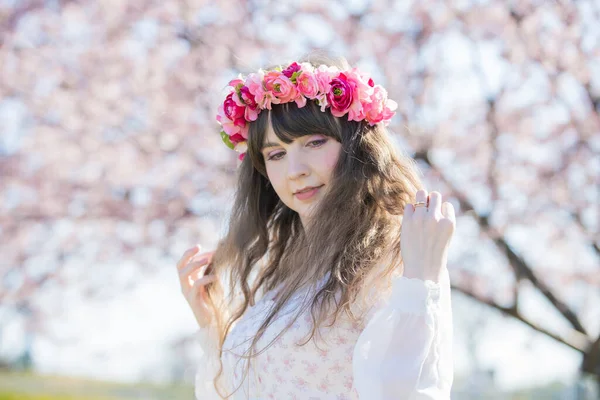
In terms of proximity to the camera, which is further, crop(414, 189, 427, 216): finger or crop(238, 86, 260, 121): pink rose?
crop(238, 86, 260, 121): pink rose

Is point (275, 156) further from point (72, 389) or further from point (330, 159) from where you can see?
point (72, 389)

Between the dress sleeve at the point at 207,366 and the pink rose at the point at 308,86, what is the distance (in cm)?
84

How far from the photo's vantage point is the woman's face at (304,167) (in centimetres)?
223

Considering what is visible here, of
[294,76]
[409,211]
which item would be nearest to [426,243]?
[409,211]

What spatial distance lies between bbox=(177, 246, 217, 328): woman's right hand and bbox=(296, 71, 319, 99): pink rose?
677 millimetres

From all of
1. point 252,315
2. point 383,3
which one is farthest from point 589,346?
point 252,315

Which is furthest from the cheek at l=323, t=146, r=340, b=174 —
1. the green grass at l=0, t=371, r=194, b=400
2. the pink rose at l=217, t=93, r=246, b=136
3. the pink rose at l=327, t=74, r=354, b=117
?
the green grass at l=0, t=371, r=194, b=400

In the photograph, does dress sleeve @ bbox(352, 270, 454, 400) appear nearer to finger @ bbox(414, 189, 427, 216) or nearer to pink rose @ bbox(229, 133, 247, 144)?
finger @ bbox(414, 189, 427, 216)

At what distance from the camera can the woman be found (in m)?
1.82

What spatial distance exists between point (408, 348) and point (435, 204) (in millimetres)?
320

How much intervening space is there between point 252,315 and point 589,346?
3.32 metres

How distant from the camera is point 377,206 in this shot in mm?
2227

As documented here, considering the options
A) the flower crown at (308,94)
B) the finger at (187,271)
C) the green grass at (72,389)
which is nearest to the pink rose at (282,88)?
the flower crown at (308,94)

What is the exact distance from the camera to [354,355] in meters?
1.84
